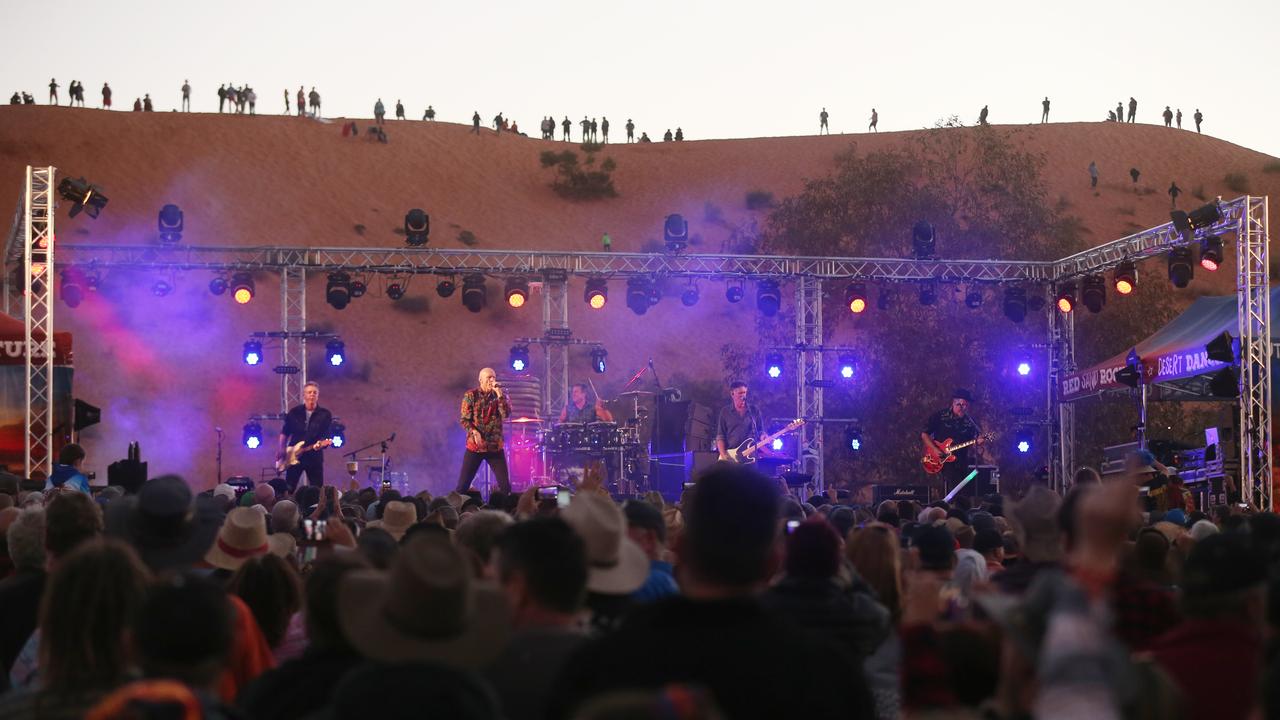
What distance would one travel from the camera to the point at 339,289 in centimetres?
2277

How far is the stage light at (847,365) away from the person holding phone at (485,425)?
273 inches

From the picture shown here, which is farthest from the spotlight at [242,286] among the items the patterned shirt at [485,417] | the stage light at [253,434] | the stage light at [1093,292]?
the stage light at [1093,292]

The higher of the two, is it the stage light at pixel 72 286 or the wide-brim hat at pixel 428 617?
the stage light at pixel 72 286

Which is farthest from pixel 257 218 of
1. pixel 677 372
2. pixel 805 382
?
pixel 805 382

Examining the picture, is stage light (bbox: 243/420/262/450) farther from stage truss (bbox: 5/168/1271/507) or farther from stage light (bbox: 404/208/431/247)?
stage light (bbox: 404/208/431/247)

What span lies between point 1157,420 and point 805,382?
1633 centimetres

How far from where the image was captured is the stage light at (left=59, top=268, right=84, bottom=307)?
22170 mm

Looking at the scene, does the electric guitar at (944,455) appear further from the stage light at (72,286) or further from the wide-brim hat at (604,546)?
the wide-brim hat at (604,546)

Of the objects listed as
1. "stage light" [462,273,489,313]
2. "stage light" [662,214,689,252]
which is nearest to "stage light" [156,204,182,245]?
"stage light" [462,273,489,313]

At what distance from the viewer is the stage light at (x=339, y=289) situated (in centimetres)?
2262

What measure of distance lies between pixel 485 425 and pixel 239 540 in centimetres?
1229

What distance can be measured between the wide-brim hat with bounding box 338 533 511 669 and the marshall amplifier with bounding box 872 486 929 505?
54.4 feet

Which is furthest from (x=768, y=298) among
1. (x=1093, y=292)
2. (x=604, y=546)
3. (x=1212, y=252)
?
(x=604, y=546)

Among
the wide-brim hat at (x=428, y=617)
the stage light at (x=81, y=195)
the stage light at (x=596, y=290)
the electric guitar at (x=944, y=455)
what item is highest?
the stage light at (x=81, y=195)
